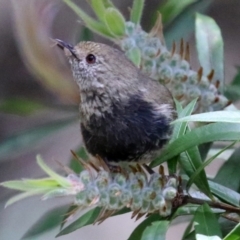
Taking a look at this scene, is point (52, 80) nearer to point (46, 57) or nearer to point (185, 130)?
point (46, 57)

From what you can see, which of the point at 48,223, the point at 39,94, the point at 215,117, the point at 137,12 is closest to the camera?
the point at 215,117

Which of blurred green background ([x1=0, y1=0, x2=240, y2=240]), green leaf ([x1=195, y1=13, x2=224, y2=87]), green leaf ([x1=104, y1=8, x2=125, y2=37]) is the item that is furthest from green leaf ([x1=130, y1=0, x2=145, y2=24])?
blurred green background ([x1=0, y1=0, x2=240, y2=240])

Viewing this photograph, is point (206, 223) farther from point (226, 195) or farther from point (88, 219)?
point (88, 219)

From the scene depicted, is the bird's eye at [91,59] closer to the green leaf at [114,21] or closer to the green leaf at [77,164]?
the green leaf at [114,21]

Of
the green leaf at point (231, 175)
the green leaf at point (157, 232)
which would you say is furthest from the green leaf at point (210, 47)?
the green leaf at point (157, 232)

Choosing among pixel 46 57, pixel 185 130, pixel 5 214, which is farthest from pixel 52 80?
pixel 5 214

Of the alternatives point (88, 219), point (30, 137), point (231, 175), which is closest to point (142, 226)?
point (88, 219)

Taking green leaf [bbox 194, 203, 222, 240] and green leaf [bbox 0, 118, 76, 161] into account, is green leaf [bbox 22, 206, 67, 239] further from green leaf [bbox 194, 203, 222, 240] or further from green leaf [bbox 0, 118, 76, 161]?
green leaf [bbox 194, 203, 222, 240]
